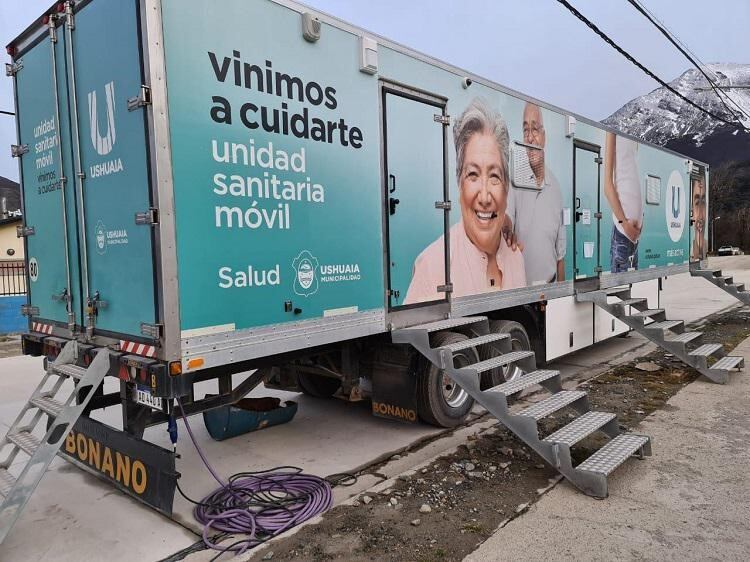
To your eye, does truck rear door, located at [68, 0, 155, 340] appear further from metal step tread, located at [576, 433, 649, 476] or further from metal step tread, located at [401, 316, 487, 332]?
metal step tread, located at [576, 433, 649, 476]

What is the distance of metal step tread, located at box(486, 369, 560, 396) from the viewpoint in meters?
4.32

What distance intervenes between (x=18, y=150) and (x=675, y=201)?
33.2ft

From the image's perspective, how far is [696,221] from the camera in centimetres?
1158

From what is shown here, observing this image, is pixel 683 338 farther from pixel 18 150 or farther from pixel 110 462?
pixel 18 150

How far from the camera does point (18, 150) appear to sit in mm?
4414

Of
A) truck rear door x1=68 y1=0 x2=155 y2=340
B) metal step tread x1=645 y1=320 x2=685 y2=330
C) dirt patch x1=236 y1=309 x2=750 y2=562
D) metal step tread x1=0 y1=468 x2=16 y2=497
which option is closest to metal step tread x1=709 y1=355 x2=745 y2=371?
metal step tread x1=645 y1=320 x2=685 y2=330

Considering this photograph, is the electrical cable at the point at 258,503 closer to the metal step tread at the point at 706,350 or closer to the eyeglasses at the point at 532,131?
the eyeglasses at the point at 532,131

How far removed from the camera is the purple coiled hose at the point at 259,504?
3.35 metres

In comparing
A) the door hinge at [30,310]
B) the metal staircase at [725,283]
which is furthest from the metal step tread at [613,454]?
the metal staircase at [725,283]

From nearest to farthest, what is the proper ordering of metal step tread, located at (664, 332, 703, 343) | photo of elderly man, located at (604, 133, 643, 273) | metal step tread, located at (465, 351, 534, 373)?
metal step tread, located at (465, 351, 534, 373), metal step tread, located at (664, 332, 703, 343), photo of elderly man, located at (604, 133, 643, 273)

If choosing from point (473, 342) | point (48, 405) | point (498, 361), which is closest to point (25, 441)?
point (48, 405)

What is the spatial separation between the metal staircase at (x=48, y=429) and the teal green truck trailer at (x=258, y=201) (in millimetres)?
128

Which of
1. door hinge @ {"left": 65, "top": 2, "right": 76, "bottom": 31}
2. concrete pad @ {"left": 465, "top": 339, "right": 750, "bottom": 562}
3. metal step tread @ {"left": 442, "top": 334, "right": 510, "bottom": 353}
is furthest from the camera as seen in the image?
metal step tread @ {"left": 442, "top": 334, "right": 510, "bottom": 353}

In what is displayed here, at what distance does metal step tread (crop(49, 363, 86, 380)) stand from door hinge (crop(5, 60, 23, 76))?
2.23m
